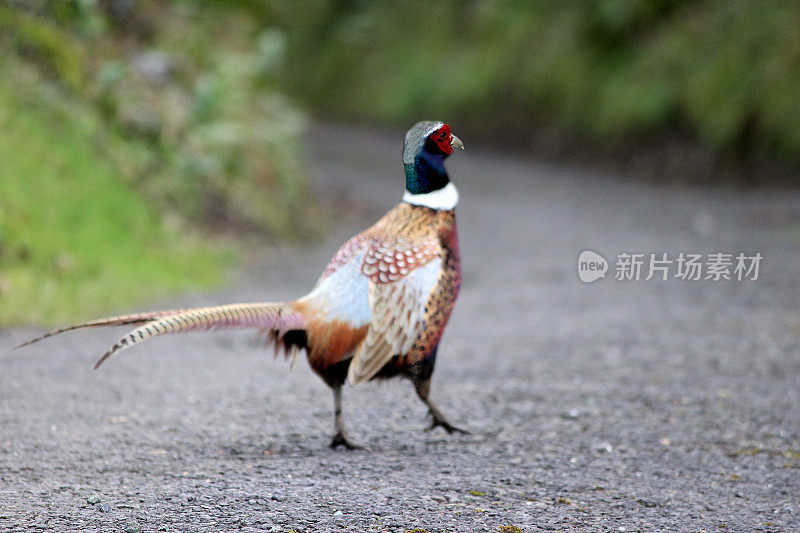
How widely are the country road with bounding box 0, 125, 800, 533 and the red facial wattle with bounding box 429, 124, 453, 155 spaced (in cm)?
137

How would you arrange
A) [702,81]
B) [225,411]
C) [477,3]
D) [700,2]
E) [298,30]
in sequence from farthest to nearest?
1. [298,30]
2. [477,3]
3. [700,2]
4. [702,81]
5. [225,411]

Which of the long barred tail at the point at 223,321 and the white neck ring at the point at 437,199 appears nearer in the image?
the long barred tail at the point at 223,321

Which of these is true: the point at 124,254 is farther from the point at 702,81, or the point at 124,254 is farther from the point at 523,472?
the point at 702,81

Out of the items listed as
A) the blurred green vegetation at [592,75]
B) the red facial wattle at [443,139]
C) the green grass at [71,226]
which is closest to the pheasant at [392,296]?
the red facial wattle at [443,139]

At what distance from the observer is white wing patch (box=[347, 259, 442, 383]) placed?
3.84 m

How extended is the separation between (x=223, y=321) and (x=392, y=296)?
→ 2.41 ft

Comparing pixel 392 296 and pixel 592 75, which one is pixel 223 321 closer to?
pixel 392 296

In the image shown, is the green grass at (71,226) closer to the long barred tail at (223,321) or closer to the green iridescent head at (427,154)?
the long barred tail at (223,321)

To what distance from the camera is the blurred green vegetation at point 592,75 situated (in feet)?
44.4

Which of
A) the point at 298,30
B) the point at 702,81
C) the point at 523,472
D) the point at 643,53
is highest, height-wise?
the point at 298,30

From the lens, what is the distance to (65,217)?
8352 millimetres

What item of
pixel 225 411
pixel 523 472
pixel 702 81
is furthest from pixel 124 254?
pixel 702 81

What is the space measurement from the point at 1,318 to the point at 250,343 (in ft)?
5.79

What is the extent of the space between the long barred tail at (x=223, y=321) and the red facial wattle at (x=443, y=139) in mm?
921
